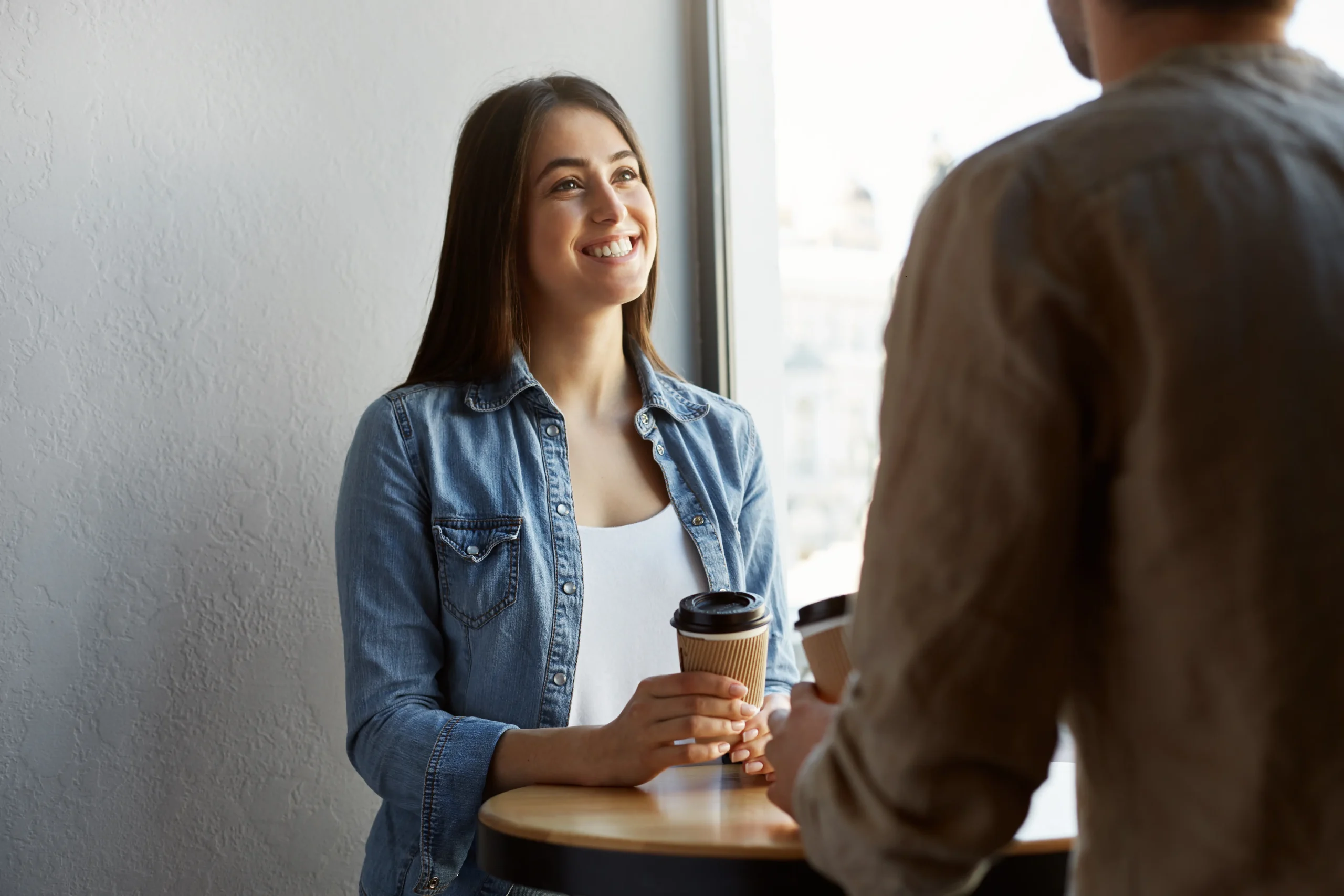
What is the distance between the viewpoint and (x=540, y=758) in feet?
4.76

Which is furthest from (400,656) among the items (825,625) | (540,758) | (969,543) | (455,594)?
(969,543)

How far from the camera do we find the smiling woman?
1.55 meters

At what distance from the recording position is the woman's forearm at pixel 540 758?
139cm

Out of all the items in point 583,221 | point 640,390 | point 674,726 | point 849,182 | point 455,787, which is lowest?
point 455,787

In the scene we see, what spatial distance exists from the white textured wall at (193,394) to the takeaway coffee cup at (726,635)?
0.99m

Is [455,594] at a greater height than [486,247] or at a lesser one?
lesser

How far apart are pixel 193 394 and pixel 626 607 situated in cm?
81

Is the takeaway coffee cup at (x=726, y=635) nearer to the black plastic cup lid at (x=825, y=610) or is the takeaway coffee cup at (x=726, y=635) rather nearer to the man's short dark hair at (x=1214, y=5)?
the black plastic cup lid at (x=825, y=610)

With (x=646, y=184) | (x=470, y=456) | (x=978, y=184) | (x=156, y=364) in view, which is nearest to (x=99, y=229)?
(x=156, y=364)

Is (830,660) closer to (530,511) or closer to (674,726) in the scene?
(674,726)

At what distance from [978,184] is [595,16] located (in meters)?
1.95

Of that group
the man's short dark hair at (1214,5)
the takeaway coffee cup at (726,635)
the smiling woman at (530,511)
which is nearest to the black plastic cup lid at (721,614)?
the takeaway coffee cup at (726,635)

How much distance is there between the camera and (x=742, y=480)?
1956 mm

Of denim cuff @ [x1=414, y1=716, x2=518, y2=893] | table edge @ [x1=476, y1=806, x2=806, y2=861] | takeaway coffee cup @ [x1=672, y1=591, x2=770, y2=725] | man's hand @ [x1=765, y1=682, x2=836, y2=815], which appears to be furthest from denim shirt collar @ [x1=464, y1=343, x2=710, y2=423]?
man's hand @ [x1=765, y1=682, x2=836, y2=815]
